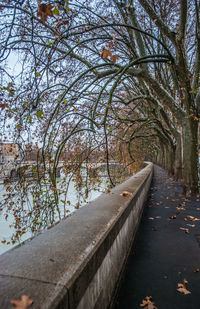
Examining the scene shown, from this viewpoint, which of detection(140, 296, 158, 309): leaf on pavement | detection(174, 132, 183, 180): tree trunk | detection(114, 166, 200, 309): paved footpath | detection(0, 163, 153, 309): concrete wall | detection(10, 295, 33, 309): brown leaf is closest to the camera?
detection(10, 295, 33, 309): brown leaf

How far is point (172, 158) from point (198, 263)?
1390cm

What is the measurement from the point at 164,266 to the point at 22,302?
2.41m

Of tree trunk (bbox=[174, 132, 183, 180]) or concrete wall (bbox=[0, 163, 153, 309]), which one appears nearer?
concrete wall (bbox=[0, 163, 153, 309])

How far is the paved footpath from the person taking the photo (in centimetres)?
218

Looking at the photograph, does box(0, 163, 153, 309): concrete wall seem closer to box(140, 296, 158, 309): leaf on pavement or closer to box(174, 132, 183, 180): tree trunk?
box(140, 296, 158, 309): leaf on pavement

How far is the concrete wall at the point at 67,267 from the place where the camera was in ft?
3.51

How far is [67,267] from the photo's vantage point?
130cm

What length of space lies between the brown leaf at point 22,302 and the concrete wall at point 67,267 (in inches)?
0.9

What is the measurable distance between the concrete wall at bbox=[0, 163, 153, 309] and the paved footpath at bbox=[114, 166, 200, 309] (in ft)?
1.05

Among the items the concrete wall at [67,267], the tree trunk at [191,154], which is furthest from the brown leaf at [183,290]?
the tree trunk at [191,154]

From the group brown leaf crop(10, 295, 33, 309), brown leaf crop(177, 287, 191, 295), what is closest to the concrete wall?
brown leaf crop(10, 295, 33, 309)

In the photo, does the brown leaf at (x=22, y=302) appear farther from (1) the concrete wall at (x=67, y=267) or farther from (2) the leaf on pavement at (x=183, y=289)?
(2) the leaf on pavement at (x=183, y=289)

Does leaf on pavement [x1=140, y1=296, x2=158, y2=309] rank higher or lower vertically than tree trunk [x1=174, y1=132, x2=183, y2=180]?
lower

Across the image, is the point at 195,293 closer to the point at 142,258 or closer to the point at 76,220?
the point at 142,258
